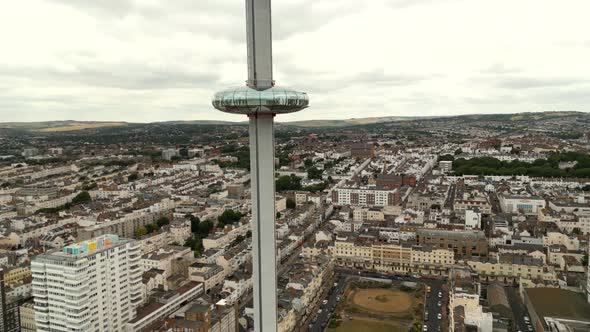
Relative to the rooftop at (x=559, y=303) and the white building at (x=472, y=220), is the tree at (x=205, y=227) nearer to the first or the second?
the white building at (x=472, y=220)

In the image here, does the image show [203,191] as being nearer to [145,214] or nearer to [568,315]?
[145,214]

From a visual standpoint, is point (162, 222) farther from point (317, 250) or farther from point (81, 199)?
point (81, 199)

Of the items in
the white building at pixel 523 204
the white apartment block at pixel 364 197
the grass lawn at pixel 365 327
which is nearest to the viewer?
the grass lawn at pixel 365 327

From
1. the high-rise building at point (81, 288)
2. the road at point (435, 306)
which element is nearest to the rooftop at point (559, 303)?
the road at point (435, 306)

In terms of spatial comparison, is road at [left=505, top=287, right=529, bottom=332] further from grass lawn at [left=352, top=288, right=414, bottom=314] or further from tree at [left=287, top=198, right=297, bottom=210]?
tree at [left=287, top=198, right=297, bottom=210]

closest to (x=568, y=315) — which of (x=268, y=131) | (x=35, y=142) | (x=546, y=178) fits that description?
(x=268, y=131)

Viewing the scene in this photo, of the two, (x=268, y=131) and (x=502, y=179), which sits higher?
(x=268, y=131)
